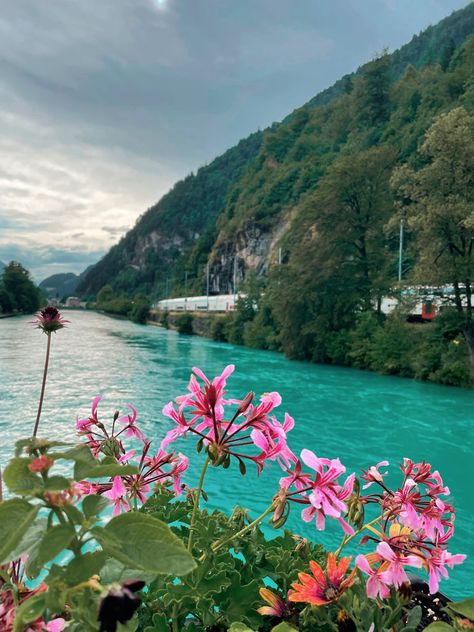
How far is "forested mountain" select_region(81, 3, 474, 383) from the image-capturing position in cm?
1806

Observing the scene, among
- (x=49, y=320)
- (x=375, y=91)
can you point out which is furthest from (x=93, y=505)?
(x=375, y=91)

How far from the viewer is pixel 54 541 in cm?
53

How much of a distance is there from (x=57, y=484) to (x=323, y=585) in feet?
2.18

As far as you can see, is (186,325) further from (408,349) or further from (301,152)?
(301,152)

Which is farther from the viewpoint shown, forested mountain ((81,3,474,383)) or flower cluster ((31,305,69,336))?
forested mountain ((81,3,474,383))

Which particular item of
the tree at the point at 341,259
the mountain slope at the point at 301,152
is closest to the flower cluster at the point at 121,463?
the tree at the point at 341,259

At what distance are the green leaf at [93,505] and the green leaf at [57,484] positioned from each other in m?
0.08

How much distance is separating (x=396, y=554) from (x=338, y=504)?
178 millimetres

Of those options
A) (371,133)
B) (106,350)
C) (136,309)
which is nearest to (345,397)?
(106,350)

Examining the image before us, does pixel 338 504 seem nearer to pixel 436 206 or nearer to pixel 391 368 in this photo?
pixel 436 206

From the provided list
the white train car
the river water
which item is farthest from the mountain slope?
the river water

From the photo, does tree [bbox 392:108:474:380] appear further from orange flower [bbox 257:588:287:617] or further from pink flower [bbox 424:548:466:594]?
orange flower [bbox 257:588:287:617]

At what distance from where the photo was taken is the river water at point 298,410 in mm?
7562

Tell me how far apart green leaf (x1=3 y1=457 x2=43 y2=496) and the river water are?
5.63m
